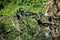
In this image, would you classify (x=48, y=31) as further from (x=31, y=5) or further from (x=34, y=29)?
(x=31, y=5)

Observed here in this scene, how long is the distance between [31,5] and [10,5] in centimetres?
32

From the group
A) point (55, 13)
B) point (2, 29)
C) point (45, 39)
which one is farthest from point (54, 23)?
point (2, 29)

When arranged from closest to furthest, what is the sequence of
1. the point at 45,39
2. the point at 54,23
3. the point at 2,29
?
1. the point at 54,23
2. the point at 45,39
3. the point at 2,29

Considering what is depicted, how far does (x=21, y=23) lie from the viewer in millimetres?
2658

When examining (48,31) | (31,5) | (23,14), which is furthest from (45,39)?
(31,5)

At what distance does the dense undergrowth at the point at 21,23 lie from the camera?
2369mm

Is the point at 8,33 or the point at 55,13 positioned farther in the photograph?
the point at 8,33

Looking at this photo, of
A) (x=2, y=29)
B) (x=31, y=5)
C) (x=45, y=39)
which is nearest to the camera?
(x=45, y=39)

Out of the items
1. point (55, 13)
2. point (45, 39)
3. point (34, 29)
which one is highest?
point (55, 13)

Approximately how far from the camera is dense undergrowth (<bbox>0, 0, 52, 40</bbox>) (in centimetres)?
237

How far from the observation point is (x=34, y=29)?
2.35 m

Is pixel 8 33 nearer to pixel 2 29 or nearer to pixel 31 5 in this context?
pixel 2 29

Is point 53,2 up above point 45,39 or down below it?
above

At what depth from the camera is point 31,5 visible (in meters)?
3.38
